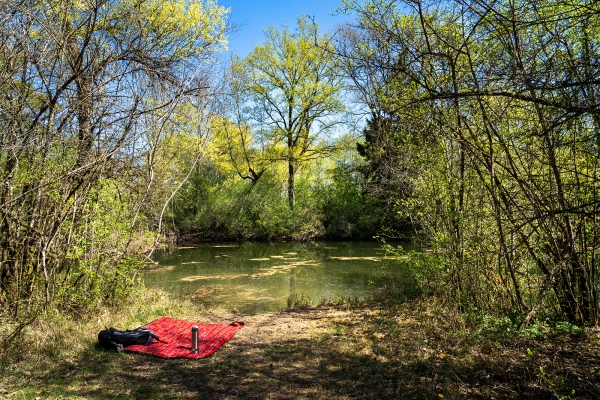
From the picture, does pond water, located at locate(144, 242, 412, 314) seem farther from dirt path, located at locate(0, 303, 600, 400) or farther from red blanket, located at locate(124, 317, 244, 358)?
dirt path, located at locate(0, 303, 600, 400)

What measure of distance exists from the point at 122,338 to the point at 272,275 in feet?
24.3

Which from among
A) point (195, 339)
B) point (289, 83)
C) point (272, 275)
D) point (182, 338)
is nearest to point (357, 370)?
point (195, 339)

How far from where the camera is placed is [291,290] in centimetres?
1006

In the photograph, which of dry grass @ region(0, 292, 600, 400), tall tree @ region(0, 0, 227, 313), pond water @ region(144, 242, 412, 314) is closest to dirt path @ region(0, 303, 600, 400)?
dry grass @ region(0, 292, 600, 400)

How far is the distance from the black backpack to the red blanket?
6 cm

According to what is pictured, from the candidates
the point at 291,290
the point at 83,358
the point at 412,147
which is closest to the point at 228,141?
the point at 291,290

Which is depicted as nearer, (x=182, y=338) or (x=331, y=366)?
(x=331, y=366)

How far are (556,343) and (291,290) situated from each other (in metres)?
6.65

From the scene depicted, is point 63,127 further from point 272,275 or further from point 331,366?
point 272,275

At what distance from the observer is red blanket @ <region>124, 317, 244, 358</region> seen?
4747 millimetres

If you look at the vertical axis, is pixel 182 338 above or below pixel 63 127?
below

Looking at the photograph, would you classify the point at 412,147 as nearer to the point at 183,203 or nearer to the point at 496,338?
the point at 496,338

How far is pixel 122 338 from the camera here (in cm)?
483

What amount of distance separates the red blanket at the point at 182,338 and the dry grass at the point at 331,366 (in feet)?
0.44
